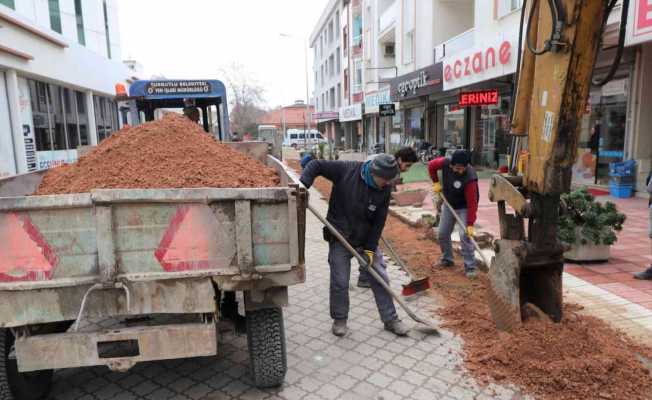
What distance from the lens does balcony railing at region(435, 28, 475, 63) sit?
1568 centimetres

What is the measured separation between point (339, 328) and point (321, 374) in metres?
0.65

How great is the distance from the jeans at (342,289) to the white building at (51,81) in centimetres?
817

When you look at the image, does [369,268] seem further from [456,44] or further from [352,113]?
[352,113]

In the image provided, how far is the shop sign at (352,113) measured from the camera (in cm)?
3027

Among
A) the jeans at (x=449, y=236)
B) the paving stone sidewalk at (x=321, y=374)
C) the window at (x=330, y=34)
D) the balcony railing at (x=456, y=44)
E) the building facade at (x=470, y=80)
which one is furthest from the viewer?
the window at (x=330, y=34)

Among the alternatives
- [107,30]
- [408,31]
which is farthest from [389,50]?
[107,30]

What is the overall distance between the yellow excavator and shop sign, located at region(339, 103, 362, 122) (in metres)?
26.6

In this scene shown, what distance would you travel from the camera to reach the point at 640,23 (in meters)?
7.74

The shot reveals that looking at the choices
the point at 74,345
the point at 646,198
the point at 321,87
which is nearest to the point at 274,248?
the point at 74,345

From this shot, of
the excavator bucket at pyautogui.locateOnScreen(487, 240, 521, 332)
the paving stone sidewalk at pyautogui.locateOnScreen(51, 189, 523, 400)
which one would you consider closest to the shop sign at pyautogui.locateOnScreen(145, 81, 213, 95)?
the paving stone sidewalk at pyautogui.locateOnScreen(51, 189, 523, 400)

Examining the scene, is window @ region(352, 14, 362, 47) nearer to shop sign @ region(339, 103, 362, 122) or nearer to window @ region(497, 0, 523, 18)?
shop sign @ region(339, 103, 362, 122)

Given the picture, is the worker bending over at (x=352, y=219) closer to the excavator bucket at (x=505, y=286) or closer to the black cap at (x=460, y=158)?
the excavator bucket at (x=505, y=286)

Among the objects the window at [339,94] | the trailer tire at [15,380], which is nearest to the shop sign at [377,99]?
the window at [339,94]

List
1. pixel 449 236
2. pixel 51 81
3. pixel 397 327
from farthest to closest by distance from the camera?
pixel 51 81, pixel 449 236, pixel 397 327
